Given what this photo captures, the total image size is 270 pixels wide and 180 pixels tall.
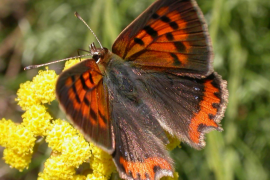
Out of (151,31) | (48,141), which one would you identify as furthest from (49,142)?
(151,31)

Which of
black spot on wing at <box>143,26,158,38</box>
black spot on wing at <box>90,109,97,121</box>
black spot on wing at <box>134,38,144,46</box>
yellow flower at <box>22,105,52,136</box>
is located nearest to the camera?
black spot on wing at <box>90,109,97,121</box>

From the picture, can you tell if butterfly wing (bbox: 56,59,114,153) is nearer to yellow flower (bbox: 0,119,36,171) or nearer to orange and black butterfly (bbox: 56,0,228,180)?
orange and black butterfly (bbox: 56,0,228,180)

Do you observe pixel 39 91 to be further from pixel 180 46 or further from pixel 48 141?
pixel 180 46

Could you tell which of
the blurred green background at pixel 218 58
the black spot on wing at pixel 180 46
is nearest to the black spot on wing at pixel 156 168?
the black spot on wing at pixel 180 46

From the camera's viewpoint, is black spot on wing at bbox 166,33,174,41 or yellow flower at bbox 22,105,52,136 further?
Answer: yellow flower at bbox 22,105,52,136

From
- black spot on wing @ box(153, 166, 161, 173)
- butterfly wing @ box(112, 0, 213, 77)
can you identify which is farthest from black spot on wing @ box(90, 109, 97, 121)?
butterfly wing @ box(112, 0, 213, 77)

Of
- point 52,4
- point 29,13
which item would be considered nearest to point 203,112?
point 52,4
